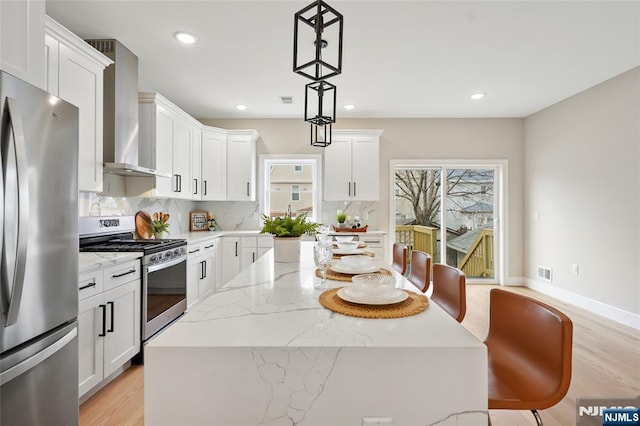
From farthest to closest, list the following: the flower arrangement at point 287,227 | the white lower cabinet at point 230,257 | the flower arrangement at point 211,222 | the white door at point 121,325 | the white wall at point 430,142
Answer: the white wall at point 430,142, the flower arrangement at point 211,222, the white lower cabinet at point 230,257, the white door at point 121,325, the flower arrangement at point 287,227

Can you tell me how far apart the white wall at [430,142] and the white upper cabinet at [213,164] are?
0.57 m

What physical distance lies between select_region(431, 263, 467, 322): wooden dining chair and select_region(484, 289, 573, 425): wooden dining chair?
182mm

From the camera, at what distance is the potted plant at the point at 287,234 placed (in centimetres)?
193

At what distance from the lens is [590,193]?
3.69 metres

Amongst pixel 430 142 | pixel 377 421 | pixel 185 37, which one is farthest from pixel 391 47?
pixel 377 421

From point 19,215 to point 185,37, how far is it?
2.03 meters

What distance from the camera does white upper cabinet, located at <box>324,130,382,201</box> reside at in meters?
4.57

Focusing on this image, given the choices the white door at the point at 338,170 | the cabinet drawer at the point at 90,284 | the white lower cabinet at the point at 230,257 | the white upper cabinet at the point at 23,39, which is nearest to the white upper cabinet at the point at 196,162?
the white lower cabinet at the point at 230,257

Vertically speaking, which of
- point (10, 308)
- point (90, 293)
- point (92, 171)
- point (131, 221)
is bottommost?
point (90, 293)

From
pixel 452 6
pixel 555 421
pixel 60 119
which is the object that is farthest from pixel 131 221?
pixel 555 421

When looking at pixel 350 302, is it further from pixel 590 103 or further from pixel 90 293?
pixel 590 103

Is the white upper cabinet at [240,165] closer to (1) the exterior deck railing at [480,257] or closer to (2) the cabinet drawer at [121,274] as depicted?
(2) the cabinet drawer at [121,274]

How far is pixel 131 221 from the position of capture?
3.21 metres

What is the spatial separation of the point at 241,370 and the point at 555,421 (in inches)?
80.3
